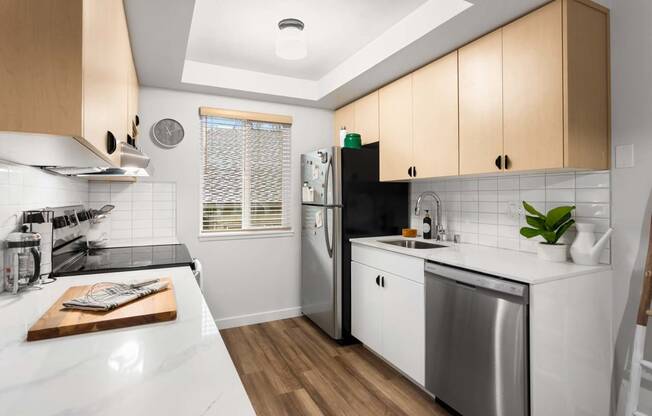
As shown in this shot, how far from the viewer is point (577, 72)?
1.74 m

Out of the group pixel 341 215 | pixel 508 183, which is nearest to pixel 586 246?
pixel 508 183

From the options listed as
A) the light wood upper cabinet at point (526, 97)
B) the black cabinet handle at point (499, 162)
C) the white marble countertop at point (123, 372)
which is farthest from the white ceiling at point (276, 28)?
the white marble countertop at point (123, 372)

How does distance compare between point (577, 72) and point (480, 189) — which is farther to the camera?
point (480, 189)

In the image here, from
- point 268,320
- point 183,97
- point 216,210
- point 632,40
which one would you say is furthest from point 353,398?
point 183,97

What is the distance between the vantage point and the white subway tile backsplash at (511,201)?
1907 mm

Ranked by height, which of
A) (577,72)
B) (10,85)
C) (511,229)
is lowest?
(511,229)

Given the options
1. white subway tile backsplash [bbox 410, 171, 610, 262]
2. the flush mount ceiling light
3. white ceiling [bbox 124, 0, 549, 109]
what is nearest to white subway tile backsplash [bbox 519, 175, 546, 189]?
white subway tile backsplash [bbox 410, 171, 610, 262]

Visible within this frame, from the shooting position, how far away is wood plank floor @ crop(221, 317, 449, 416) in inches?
82.7

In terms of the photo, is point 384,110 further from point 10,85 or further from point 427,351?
point 10,85

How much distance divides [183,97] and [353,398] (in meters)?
2.83

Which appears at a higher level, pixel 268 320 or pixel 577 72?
pixel 577 72

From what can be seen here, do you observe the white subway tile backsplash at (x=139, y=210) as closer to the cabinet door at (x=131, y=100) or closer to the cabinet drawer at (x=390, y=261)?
the cabinet door at (x=131, y=100)

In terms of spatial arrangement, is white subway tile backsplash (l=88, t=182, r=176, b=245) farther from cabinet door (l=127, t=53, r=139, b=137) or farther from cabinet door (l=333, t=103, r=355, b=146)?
cabinet door (l=333, t=103, r=355, b=146)

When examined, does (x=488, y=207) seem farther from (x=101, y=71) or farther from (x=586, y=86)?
(x=101, y=71)
